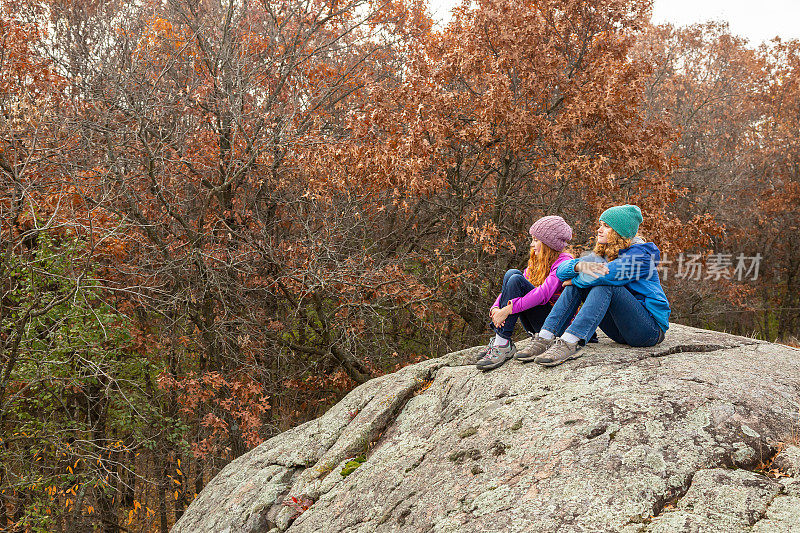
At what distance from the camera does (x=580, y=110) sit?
33.3 ft

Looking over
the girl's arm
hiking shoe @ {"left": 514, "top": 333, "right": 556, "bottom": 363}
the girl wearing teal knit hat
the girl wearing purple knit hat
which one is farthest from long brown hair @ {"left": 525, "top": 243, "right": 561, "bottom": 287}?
hiking shoe @ {"left": 514, "top": 333, "right": 556, "bottom": 363}

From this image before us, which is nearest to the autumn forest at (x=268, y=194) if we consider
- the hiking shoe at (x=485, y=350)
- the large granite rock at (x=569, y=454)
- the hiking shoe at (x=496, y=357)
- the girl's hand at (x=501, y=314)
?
the hiking shoe at (x=485, y=350)

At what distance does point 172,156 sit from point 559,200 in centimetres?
735

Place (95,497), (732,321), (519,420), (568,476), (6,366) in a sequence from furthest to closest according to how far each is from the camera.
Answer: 1. (732,321)
2. (95,497)
3. (6,366)
4. (519,420)
5. (568,476)

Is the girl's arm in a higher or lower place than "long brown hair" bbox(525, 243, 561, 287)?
lower

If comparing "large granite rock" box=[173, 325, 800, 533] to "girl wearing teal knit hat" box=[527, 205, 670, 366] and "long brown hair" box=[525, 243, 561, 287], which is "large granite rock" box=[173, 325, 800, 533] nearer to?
"girl wearing teal knit hat" box=[527, 205, 670, 366]

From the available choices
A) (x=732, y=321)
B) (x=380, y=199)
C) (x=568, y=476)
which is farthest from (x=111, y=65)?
(x=732, y=321)

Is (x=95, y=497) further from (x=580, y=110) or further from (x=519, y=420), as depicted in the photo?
(x=580, y=110)

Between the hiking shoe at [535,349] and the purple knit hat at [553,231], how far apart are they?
2.50 feet

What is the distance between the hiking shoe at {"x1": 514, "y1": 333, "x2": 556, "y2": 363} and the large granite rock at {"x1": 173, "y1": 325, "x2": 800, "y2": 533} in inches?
3.8

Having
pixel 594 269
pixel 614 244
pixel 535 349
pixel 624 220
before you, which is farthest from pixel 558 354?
pixel 624 220

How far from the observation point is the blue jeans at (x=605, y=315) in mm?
4379

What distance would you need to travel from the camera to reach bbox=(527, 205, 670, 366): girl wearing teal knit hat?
434cm

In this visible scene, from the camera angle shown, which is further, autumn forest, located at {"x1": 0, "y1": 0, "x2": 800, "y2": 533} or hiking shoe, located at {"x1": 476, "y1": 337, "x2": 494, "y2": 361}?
autumn forest, located at {"x1": 0, "y1": 0, "x2": 800, "y2": 533}
